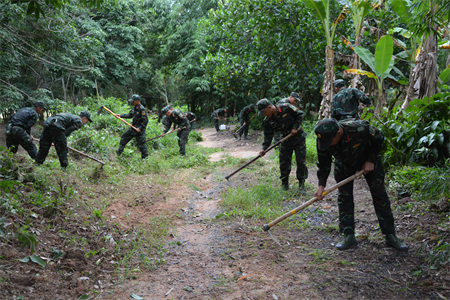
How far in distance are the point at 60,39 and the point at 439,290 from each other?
33.7ft

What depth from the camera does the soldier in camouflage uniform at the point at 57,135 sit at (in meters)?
6.39

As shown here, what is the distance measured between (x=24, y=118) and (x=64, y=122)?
1.12m

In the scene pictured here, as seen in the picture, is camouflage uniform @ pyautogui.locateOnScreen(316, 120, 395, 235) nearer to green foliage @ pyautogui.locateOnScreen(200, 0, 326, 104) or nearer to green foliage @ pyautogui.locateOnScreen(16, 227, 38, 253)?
green foliage @ pyautogui.locateOnScreen(16, 227, 38, 253)

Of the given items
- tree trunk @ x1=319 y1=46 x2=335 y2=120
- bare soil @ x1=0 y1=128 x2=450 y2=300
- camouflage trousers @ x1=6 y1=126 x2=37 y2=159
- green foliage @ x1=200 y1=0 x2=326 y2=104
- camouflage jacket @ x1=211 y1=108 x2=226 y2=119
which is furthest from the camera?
camouflage jacket @ x1=211 y1=108 x2=226 y2=119

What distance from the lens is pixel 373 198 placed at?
358cm

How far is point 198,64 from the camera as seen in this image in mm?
21969

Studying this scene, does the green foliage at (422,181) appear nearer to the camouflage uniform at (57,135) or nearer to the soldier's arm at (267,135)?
the soldier's arm at (267,135)

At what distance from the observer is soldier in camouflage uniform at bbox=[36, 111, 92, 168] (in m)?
6.39

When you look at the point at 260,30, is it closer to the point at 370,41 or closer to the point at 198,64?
the point at 370,41

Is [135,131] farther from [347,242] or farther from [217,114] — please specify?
[217,114]

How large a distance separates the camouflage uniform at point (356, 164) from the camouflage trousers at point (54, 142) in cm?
558

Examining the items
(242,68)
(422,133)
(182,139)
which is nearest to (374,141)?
(422,133)

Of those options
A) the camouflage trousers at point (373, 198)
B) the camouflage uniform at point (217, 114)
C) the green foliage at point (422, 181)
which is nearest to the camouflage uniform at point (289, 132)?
the green foliage at point (422, 181)

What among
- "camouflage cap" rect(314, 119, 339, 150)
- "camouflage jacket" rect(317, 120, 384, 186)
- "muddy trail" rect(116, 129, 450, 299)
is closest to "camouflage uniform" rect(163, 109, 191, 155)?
"muddy trail" rect(116, 129, 450, 299)
